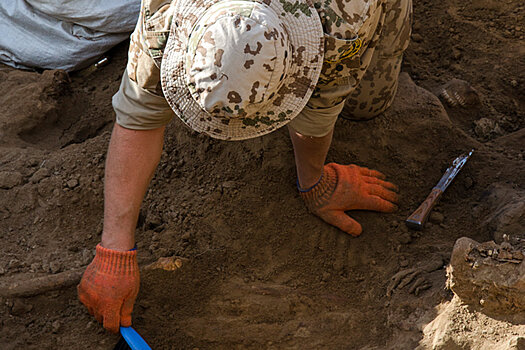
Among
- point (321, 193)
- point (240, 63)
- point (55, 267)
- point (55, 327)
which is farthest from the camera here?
point (321, 193)

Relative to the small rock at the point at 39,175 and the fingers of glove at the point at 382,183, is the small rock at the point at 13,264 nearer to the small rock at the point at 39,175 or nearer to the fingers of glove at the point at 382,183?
the small rock at the point at 39,175

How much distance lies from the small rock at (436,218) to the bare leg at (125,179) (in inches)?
46.2

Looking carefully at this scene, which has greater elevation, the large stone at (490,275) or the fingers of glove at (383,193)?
the large stone at (490,275)

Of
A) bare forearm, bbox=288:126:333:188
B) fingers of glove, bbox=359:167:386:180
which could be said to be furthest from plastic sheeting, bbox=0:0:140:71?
fingers of glove, bbox=359:167:386:180

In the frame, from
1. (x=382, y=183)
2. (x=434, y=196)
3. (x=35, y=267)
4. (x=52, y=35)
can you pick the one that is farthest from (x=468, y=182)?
(x=52, y=35)

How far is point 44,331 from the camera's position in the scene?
81.1 inches

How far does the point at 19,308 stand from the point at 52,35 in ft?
5.76

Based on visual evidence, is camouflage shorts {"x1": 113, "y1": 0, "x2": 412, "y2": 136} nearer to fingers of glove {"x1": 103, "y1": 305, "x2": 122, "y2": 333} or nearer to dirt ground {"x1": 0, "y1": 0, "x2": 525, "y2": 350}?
dirt ground {"x1": 0, "y1": 0, "x2": 525, "y2": 350}

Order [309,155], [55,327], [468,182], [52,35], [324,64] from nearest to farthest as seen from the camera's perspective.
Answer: [324,64] < [55,327] < [309,155] < [468,182] < [52,35]

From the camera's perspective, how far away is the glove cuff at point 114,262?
1942mm

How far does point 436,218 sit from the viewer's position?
7.99 ft

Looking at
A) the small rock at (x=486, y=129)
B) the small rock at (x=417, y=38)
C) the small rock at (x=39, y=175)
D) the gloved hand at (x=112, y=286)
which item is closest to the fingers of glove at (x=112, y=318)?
the gloved hand at (x=112, y=286)

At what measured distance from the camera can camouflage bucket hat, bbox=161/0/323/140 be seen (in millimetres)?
1483

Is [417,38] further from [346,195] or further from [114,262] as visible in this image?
[114,262]
